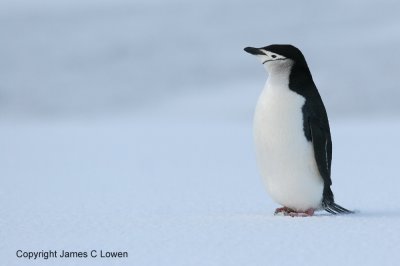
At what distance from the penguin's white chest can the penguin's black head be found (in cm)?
13

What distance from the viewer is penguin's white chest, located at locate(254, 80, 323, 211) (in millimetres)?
5234

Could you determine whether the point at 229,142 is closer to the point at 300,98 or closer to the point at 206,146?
the point at 206,146

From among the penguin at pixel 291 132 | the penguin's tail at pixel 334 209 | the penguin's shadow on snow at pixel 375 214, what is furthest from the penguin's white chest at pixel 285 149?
the penguin's shadow on snow at pixel 375 214

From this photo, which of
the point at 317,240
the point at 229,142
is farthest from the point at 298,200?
the point at 229,142

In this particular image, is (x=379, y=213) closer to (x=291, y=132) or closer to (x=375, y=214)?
(x=375, y=214)

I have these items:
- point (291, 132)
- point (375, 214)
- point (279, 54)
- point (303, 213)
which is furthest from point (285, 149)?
point (375, 214)

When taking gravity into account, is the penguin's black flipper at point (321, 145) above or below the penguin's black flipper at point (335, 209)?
above

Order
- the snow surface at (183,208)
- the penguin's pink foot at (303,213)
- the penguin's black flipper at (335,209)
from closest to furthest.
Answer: the snow surface at (183,208)
the penguin's pink foot at (303,213)
the penguin's black flipper at (335,209)

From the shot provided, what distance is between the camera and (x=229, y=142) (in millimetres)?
12945

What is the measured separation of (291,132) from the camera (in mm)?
5234

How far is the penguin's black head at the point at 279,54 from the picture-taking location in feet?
17.3

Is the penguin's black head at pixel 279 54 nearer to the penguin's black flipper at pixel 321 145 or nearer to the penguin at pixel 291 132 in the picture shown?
the penguin at pixel 291 132

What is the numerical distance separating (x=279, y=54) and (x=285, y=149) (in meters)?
0.57

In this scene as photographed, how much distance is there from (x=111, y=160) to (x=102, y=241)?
554 centimetres
